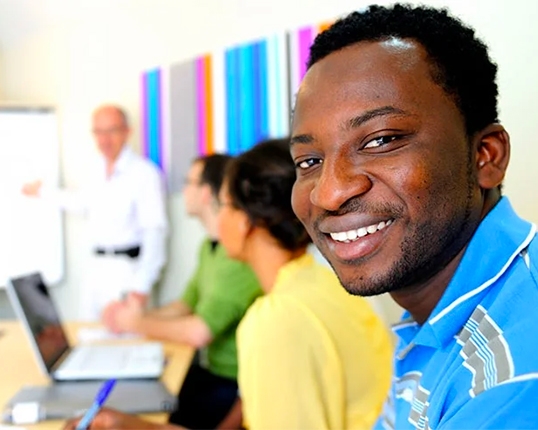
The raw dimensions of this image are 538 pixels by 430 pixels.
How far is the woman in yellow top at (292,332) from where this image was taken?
1.07 meters

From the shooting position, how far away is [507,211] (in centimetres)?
77

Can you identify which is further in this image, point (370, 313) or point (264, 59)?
point (264, 59)

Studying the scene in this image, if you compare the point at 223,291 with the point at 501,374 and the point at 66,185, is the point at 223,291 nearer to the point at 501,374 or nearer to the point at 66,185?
the point at 501,374

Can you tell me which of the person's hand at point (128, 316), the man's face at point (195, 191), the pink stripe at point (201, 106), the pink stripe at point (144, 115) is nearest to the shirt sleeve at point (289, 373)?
the person's hand at point (128, 316)

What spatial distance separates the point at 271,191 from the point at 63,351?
924mm

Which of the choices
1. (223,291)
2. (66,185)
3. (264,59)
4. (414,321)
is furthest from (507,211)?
(66,185)

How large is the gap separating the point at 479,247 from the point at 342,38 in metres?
0.33

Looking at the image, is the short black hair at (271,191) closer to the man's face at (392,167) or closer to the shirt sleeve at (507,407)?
the man's face at (392,167)

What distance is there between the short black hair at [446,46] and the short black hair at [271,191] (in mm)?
531

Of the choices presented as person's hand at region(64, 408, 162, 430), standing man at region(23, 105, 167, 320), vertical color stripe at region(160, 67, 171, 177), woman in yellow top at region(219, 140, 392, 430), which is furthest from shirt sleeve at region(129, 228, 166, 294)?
person's hand at region(64, 408, 162, 430)

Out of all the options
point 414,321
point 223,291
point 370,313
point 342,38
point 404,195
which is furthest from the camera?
point 223,291

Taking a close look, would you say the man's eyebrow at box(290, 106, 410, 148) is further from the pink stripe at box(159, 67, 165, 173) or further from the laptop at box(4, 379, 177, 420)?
the pink stripe at box(159, 67, 165, 173)

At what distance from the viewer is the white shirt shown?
3.18 meters

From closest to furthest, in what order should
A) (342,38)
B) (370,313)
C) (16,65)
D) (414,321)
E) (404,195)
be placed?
(404,195) < (342,38) < (414,321) < (370,313) < (16,65)
